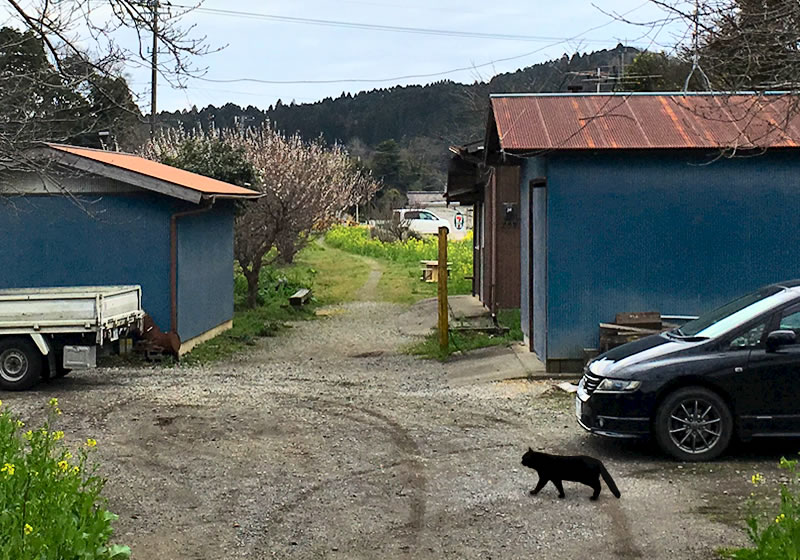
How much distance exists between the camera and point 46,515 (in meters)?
5.11

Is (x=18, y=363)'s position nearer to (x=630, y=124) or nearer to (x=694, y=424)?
(x=630, y=124)

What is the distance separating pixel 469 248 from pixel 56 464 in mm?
37597

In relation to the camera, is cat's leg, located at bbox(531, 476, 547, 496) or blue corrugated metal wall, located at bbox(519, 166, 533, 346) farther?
blue corrugated metal wall, located at bbox(519, 166, 533, 346)

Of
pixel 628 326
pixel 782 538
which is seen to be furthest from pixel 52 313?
pixel 782 538

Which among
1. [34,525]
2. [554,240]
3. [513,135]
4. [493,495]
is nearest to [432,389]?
[554,240]

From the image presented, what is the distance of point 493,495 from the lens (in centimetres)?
766

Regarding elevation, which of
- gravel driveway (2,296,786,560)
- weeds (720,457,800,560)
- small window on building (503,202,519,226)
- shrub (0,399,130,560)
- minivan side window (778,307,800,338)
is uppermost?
small window on building (503,202,519,226)

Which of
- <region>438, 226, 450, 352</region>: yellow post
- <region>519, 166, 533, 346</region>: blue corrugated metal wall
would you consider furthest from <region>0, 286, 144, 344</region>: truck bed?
<region>519, 166, 533, 346</region>: blue corrugated metal wall

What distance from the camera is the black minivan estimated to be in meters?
8.53

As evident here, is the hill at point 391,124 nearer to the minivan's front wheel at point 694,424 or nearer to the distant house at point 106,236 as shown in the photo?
the distant house at point 106,236

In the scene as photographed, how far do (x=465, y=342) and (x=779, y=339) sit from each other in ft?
30.9

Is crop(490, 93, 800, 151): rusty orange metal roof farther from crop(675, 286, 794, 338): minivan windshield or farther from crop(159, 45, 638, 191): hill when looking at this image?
crop(159, 45, 638, 191): hill

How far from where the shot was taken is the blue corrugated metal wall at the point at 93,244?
16969mm

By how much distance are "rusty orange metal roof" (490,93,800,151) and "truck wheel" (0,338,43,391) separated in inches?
274
